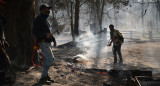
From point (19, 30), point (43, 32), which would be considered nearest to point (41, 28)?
point (43, 32)

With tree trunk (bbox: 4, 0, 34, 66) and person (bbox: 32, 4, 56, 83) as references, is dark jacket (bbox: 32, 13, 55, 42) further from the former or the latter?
tree trunk (bbox: 4, 0, 34, 66)

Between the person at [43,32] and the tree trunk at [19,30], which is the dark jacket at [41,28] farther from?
the tree trunk at [19,30]

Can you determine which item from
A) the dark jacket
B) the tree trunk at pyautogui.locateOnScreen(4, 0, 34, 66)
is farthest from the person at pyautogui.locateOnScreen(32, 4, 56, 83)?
the tree trunk at pyautogui.locateOnScreen(4, 0, 34, 66)

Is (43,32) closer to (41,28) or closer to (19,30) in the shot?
(41,28)

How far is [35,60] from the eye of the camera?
5.69 metres

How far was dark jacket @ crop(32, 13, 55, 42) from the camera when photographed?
414 centimetres

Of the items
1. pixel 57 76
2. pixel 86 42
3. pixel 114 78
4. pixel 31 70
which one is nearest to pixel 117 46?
pixel 114 78

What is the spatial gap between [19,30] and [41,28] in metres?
1.30

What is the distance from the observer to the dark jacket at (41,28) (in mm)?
4141

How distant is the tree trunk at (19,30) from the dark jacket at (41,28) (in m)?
1.17

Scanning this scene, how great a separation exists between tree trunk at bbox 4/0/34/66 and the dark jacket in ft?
3.84

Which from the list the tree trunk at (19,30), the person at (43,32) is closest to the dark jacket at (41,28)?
the person at (43,32)

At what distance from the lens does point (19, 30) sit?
5.17m

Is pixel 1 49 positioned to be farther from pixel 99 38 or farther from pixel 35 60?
pixel 99 38
